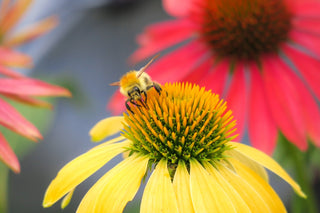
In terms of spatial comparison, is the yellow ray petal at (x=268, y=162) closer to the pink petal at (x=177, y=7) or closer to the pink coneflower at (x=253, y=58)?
the pink coneflower at (x=253, y=58)

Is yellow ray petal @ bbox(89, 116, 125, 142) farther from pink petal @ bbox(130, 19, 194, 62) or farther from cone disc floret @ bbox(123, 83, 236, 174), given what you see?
pink petal @ bbox(130, 19, 194, 62)

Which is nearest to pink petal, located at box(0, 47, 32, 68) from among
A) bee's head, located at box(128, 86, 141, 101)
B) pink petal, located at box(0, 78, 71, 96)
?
pink petal, located at box(0, 78, 71, 96)

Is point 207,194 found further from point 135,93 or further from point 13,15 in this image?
point 13,15

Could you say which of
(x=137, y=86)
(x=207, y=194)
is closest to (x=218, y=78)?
(x=137, y=86)

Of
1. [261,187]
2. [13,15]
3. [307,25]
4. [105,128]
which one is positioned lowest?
[261,187]

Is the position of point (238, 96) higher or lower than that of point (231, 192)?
higher

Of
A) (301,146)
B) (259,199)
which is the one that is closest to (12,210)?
(301,146)

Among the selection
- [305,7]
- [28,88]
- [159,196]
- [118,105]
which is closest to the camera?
[159,196]

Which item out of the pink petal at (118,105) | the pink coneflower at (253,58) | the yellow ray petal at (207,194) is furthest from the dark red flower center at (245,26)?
the yellow ray petal at (207,194)

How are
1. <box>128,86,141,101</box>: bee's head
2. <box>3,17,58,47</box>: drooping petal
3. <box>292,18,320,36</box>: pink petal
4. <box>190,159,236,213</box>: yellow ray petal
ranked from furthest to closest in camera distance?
<box>3,17,58,47</box>: drooping petal, <box>292,18,320,36</box>: pink petal, <box>128,86,141,101</box>: bee's head, <box>190,159,236,213</box>: yellow ray petal
